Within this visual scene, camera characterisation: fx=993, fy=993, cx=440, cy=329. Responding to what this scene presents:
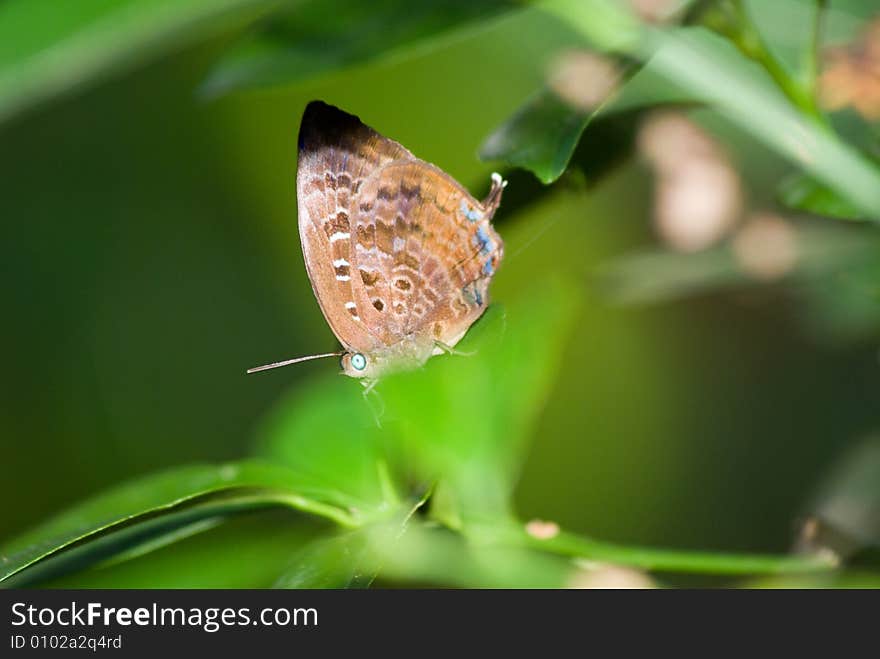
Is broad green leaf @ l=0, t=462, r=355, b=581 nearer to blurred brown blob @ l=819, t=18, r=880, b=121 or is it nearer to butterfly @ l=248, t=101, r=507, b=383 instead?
butterfly @ l=248, t=101, r=507, b=383

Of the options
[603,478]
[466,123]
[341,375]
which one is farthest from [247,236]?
[341,375]

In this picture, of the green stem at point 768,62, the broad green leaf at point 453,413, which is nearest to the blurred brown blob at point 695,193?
the broad green leaf at point 453,413

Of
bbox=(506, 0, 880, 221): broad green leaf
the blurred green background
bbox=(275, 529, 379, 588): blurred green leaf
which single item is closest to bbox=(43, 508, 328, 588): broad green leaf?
bbox=(275, 529, 379, 588): blurred green leaf

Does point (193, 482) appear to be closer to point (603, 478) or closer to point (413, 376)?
point (413, 376)

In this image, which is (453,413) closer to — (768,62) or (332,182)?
(332,182)

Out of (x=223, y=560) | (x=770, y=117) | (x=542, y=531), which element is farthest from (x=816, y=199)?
(x=223, y=560)
